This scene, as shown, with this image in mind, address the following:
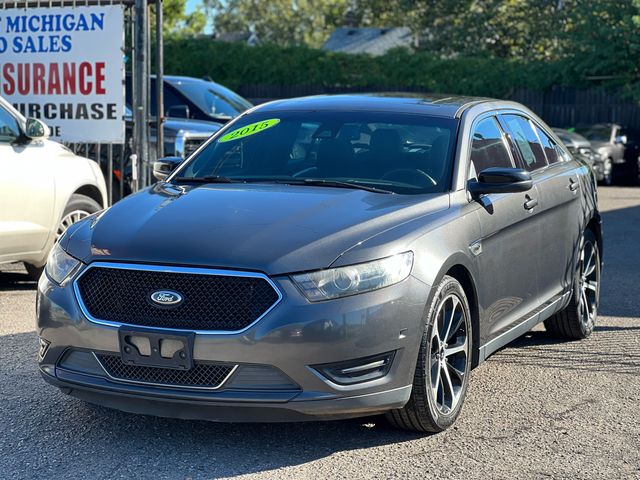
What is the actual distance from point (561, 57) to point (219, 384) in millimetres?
30122

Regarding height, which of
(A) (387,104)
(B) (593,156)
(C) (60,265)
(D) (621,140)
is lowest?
(B) (593,156)

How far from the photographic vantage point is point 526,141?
6961 mm

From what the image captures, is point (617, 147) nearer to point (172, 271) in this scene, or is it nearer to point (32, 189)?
point (32, 189)

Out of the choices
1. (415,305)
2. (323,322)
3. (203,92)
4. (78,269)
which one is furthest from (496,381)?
(203,92)

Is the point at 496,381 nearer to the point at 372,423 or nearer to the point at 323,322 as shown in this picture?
the point at 372,423

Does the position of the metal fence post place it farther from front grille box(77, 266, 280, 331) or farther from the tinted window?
front grille box(77, 266, 280, 331)

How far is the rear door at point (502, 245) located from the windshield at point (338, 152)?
0.28 m

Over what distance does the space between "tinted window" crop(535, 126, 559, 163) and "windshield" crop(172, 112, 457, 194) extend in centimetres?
137

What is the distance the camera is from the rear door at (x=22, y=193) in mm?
8664

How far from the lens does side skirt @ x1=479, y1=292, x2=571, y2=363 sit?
576 centimetres

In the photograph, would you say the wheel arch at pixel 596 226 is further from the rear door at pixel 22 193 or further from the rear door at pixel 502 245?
the rear door at pixel 22 193

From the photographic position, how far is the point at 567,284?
7070mm

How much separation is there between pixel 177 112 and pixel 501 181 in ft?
30.2

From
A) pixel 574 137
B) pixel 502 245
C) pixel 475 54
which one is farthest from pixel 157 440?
pixel 475 54
